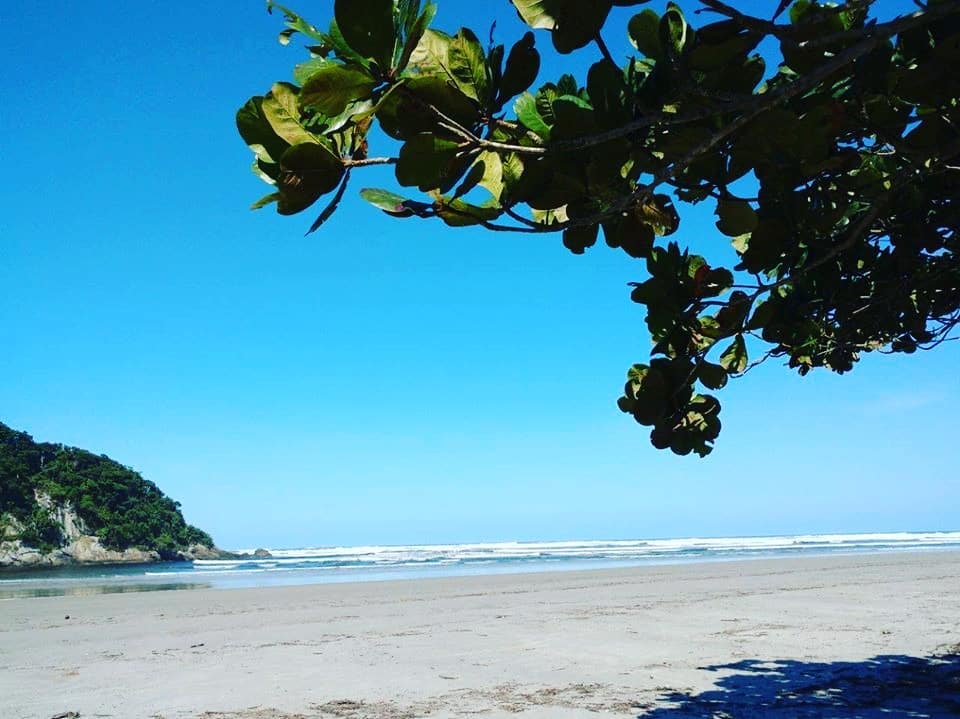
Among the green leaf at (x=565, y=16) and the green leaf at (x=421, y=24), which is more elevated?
the green leaf at (x=565, y=16)

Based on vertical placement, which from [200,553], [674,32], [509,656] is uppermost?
[674,32]

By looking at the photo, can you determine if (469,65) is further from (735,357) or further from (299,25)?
(735,357)

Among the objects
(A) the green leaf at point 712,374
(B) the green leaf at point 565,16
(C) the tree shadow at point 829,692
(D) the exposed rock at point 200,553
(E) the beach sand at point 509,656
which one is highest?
(B) the green leaf at point 565,16

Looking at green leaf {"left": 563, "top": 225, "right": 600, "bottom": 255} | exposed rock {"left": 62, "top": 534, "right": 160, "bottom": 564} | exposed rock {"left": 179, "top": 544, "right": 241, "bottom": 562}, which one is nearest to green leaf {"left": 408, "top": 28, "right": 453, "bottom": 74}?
green leaf {"left": 563, "top": 225, "right": 600, "bottom": 255}

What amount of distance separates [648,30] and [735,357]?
194 centimetres

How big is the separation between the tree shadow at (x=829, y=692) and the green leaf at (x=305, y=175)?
387 centimetres

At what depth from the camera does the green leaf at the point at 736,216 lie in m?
2.35

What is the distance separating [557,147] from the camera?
1.96m

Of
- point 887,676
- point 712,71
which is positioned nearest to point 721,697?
point 887,676

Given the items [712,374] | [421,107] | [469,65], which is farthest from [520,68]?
[712,374]

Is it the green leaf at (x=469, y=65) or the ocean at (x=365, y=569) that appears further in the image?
the ocean at (x=365, y=569)

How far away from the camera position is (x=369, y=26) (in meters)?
1.46

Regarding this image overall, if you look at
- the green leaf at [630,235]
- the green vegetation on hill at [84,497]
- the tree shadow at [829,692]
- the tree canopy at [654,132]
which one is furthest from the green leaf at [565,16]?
the green vegetation on hill at [84,497]

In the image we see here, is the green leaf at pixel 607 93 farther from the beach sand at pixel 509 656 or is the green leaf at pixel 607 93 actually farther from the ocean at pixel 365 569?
the ocean at pixel 365 569
